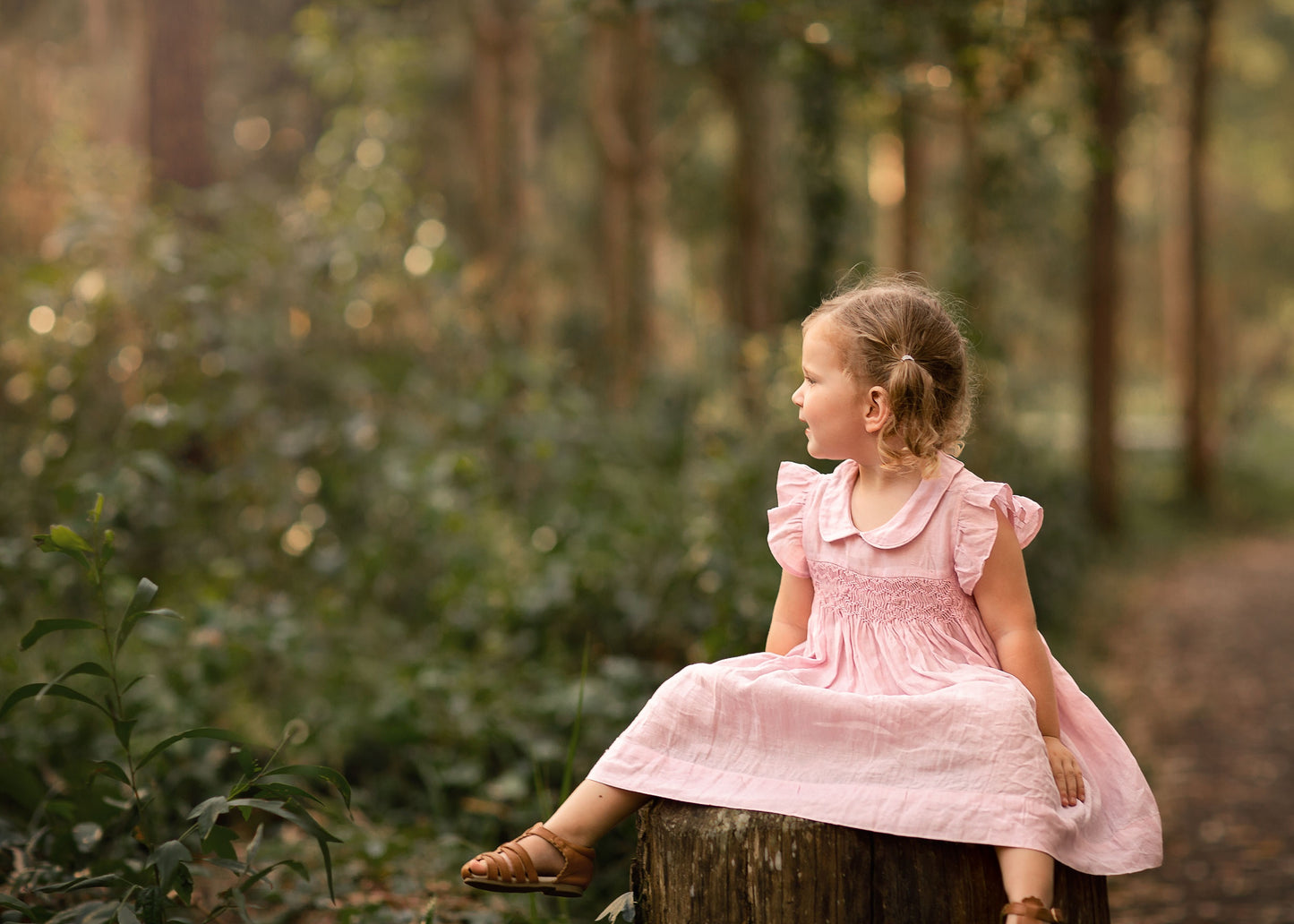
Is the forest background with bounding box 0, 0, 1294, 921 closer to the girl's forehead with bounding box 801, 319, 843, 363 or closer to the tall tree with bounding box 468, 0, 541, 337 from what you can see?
the tall tree with bounding box 468, 0, 541, 337

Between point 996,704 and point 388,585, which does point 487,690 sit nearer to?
point 388,585

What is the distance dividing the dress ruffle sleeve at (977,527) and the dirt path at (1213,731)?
2852 millimetres

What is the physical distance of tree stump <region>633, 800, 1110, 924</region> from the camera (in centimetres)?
211

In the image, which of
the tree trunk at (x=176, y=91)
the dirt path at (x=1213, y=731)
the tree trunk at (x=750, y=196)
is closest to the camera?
the dirt path at (x=1213, y=731)

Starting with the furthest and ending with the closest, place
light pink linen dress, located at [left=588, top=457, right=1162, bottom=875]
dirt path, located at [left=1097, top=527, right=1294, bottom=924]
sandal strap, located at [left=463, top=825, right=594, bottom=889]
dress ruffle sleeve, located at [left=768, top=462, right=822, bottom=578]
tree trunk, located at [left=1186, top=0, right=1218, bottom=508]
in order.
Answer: tree trunk, located at [left=1186, top=0, right=1218, bottom=508] → dirt path, located at [left=1097, top=527, right=1294, bottom=924] → dress ruffle sleeve, located at [left=768, top=462, right=822, bottom=578] → sandal strap, located at [left=463, top=825, right=594, bottom=889] → light pink linen dress, located at [left=588, top=457, right=1162, bottom=875]

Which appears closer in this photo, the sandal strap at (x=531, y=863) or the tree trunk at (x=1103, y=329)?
the sandal strap at (x=531, y=863)

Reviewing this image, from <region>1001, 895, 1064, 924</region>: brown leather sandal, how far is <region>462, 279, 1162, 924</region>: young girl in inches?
5.7

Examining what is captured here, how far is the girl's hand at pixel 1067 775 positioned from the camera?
2.20 m

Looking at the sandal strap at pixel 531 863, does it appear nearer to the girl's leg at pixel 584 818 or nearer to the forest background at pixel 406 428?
the girl's leg at pixel 584 818

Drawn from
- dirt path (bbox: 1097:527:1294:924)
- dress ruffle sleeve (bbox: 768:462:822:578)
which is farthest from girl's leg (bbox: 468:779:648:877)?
dirt path (bbox: 1097:527:1294:924)

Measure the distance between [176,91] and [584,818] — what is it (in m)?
7.24

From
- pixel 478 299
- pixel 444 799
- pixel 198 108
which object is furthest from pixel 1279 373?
pixel 444 799

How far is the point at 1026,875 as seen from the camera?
1.99m

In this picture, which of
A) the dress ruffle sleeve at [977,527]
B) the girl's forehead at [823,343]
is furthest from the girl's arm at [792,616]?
the girl's forehead at [823,343]
